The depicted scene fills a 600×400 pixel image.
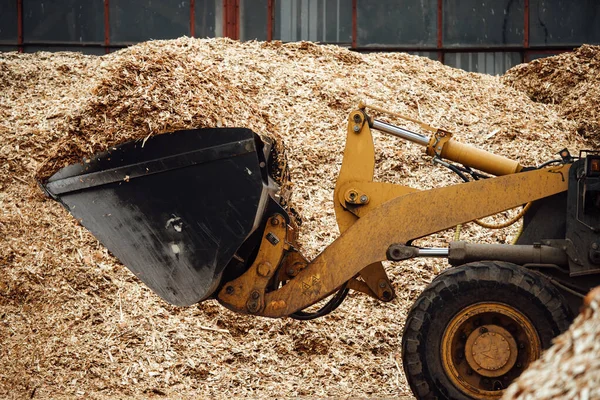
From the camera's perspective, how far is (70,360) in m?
7.12

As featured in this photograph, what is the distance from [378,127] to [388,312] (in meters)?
2.93

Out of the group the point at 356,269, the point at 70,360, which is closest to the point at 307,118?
the point at 70,360

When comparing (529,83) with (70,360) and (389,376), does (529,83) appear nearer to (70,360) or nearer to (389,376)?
(389,376)

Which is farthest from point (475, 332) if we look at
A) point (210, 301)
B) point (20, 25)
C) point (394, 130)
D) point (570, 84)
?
point (20, 25)

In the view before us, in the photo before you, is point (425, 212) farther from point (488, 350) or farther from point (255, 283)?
point (255, 283)

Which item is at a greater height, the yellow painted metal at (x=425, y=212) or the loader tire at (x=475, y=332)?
the yellow painted metal at (x=425, y=212)

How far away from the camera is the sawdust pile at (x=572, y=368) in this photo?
273 cm

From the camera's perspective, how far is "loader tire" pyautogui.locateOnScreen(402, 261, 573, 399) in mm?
4734

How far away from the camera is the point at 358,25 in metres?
15.0

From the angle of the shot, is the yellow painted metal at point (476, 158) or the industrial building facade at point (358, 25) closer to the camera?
the yellow painted metal at point (476, 158)

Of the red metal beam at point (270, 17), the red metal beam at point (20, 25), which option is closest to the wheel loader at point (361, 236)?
the red metal beam at point (270, 17)

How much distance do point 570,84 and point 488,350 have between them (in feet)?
25.2

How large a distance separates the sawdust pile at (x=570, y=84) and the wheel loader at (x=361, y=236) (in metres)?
6.11

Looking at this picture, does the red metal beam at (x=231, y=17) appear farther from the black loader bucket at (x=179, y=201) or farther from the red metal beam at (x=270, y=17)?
the black loader bucket at (x=179, y=201)
